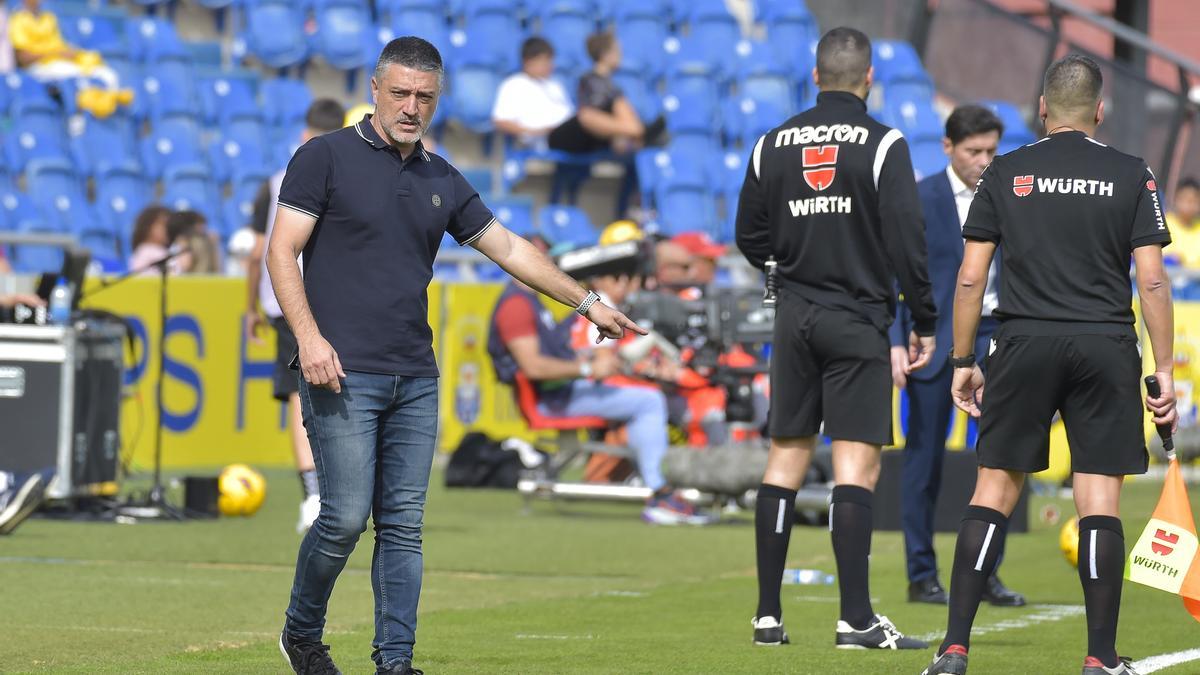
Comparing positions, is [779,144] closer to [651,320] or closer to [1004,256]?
[1004,256]

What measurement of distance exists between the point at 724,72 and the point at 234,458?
26.5 ft

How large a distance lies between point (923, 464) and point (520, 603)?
1.88m

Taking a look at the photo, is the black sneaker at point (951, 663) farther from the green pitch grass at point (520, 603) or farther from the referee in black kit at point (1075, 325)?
the green pitch grass at point (520, 603)

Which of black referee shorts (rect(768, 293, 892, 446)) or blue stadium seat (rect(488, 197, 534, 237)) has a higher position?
blue stadium seat (rect(488, 197, 534, 237))

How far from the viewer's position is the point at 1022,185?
6312 mm

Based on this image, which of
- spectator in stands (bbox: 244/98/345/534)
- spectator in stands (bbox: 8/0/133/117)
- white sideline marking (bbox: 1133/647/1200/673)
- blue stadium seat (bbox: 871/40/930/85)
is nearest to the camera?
white sideline marking (bbox: 1133/647/1200/673)

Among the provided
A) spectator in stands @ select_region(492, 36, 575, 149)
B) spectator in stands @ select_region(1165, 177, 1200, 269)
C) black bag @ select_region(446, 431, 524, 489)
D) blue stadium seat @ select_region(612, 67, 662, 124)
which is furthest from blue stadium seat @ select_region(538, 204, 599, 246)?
spectator in stands @ select_region(1165, 177, 1200, 269)

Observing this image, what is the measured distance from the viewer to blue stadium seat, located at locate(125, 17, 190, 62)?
20.1 metres

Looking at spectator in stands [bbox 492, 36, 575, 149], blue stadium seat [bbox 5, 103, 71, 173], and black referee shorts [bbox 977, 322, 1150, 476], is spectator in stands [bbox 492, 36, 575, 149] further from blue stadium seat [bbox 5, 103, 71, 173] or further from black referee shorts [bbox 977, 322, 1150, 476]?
black referee shorts [bbox 977, 322, 1150, 476]

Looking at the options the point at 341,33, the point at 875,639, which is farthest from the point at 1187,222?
the point at 875,639

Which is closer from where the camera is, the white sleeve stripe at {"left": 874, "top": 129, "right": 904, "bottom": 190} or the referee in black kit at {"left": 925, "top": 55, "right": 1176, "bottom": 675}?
the referee in black kit at {"left": 925, "top": 55, "right": 1176, "bottom": 675}

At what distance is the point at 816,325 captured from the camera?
7.38 m

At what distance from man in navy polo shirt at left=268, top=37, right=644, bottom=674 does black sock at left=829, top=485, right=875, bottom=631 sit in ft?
5.49

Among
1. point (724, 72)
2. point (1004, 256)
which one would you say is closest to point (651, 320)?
point (1004, 256)
